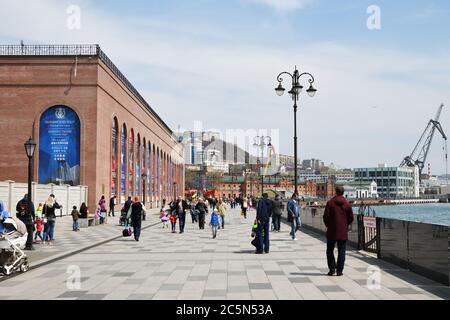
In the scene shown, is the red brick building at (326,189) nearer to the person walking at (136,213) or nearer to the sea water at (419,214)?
the sea water at (419,214)

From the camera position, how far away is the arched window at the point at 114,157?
1946 inches

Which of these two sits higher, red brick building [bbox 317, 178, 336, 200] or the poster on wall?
the poster on wall

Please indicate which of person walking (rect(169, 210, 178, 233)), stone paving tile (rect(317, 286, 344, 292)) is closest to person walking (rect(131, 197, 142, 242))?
person walking (rect(169, 210, 178, 233))

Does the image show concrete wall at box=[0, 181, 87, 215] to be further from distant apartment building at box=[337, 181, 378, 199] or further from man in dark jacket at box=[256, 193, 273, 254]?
distant apartment building at box=[337, 181, 378, 199]

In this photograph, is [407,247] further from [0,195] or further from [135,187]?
[135,187]

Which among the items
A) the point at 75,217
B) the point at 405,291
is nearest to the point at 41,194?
the point at 75,217

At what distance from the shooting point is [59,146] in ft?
138

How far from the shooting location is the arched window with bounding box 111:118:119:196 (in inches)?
1946

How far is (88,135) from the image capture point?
42.1 metres

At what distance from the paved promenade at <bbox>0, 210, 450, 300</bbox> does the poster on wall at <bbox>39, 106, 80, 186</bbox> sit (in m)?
26.5

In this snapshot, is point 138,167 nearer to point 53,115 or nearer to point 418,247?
point 53,115
